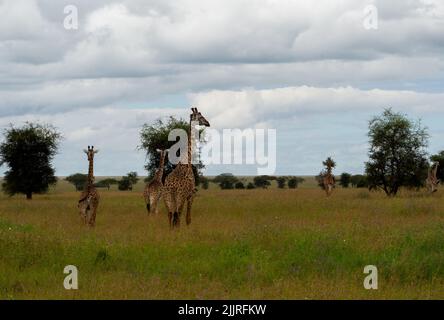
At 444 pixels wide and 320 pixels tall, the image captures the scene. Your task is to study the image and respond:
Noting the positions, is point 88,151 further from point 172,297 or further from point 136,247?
point 172,297

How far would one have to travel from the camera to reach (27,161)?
2014 inches

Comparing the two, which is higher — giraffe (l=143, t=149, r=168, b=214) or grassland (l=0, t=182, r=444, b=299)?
giraffe (l=143, t=149, r=168, b=214)

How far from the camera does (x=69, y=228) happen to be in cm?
2116

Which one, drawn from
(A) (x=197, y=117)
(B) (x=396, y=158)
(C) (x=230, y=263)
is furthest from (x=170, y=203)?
(B) (x=396, y=158)

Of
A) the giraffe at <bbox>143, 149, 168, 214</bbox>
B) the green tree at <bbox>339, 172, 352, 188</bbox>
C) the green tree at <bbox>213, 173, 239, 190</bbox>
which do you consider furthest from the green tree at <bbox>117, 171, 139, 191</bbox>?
the giraffe at <bbox>143, 149, 168, 214</bbox>

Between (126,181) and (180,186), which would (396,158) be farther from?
(126,181)

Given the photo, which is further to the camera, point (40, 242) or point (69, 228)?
point (69, 228)

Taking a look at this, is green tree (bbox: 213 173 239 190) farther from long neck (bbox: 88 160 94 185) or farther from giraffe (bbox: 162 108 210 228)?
giraffe (bbox: 162 108 210 228)

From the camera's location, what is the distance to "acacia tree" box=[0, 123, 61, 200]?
50450 millimetres

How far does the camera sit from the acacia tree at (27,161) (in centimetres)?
5045

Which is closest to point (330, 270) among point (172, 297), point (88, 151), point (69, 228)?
point (172, 297)

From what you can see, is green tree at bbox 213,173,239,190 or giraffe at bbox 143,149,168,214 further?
green tree at bbox 213,173,239,190
